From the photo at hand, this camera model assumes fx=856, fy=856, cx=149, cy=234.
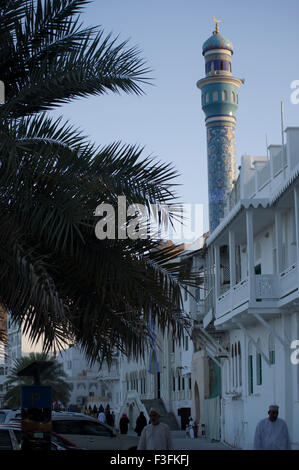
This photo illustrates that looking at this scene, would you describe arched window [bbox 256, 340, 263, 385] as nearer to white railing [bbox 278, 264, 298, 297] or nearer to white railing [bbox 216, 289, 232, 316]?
white railing [bbox 216, 289, 232, 316]

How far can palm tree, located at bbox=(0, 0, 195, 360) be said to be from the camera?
424 inches

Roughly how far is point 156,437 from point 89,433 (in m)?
8.21

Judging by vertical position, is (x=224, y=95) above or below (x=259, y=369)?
above

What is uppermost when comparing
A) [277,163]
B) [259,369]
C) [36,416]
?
[277,163]

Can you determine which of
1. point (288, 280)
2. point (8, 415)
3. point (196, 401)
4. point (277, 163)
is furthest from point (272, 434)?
point (196, 401)

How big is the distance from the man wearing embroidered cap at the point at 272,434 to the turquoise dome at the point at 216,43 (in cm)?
4342

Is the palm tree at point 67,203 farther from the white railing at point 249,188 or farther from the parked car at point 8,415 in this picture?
the white railing at point 249,188

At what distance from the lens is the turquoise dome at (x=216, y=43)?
2119 inches

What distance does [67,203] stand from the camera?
35.6ft

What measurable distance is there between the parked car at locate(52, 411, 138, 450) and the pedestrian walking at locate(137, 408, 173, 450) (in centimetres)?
741

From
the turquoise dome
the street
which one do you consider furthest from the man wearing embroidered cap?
the turquoise dome

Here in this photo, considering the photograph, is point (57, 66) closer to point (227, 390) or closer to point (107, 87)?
point (107, 87)

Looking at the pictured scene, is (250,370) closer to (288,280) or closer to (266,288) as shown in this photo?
(266,288)
